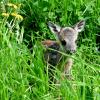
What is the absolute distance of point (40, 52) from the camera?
6703 millimetres

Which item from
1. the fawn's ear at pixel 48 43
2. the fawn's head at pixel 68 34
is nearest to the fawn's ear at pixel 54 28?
the fawn's head at pixel 68 34

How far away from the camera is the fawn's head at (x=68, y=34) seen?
282 inches

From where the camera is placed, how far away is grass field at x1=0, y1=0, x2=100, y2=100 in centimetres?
571

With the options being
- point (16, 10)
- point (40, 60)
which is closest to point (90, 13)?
point (16, 10)

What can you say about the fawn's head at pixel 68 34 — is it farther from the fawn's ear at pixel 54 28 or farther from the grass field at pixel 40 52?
the grass field at pixel 40 52

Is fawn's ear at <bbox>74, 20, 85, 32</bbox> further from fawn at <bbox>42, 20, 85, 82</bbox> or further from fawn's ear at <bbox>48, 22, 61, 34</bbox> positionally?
fawn's ear at <bbox>48, 22, 61, 34</bbox>

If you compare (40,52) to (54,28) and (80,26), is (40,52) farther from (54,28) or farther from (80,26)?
(80,26)

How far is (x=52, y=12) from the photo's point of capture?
27.8ft

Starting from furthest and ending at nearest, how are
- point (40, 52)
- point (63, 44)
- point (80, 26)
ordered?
point (80, 26), point (63, 44), point (40, 52)

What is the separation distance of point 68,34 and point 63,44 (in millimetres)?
195

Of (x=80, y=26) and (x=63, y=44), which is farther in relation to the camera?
(x=80, y=26)

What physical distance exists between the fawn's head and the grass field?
0.15 m

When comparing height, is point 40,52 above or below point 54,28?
below

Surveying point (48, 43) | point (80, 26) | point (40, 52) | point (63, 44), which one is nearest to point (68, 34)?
point (63, 44)
